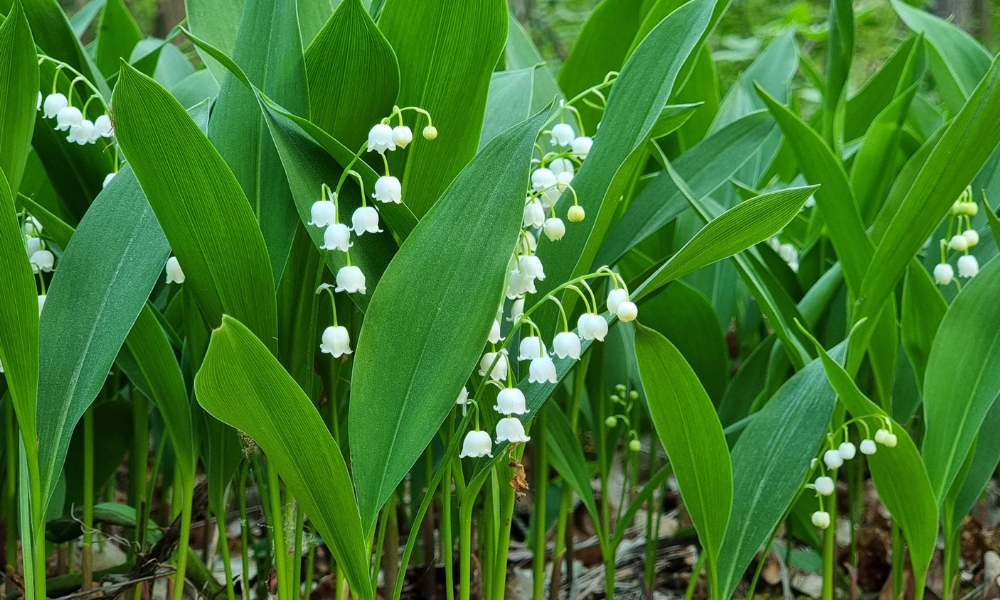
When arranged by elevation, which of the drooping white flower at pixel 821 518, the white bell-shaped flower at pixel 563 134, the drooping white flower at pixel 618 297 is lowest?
the drooping white flower at pixel 821 518

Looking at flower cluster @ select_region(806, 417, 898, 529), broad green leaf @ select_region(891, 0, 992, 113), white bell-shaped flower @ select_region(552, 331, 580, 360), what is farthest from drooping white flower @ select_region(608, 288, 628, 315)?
broad green leaf @ select_region(891, 0, 992, 113)

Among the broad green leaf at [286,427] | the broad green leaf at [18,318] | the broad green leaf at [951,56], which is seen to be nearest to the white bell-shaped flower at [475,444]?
the broad green leaf at [286,427]

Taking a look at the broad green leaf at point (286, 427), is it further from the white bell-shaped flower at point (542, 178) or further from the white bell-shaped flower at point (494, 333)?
the white bell-shaped flower at point (542, 178)

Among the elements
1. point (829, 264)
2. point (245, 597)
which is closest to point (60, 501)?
point (245, 597)

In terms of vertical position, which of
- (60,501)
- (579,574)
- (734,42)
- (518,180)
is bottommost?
(579,574)

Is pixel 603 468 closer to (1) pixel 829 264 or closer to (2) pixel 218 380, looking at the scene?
(1) pixel 829 264
